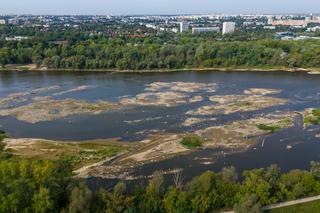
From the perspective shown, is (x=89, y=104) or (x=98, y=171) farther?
(x=89, y=104)

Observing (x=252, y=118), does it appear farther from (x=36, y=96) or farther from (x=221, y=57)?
(x=221, y=57)

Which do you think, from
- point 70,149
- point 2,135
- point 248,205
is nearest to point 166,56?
point 2,135

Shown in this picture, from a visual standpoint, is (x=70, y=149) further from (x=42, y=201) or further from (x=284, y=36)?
(x=284, y=36)

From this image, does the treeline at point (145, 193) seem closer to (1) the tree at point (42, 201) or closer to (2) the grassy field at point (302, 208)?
(1) the tree at point (42, 201)

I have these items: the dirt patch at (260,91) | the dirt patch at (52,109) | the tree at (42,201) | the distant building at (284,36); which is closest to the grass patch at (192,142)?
the dirt patch at (52,109)

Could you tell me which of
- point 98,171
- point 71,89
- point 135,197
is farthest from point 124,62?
point 135,197

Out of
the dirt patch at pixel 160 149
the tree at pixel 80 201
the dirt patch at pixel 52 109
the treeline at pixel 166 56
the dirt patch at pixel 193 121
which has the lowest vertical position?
the dirt patch at pixel 160 149
